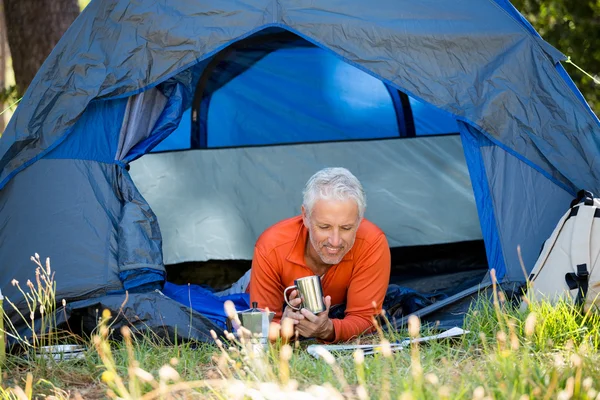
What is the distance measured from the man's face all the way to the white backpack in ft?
2.22

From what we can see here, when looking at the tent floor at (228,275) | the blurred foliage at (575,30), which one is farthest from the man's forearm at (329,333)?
the blurred foliage at (575,30)

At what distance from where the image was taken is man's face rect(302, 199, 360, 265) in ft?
9.34

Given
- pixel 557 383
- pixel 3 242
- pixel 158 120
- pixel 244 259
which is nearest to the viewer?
pixel 557 383

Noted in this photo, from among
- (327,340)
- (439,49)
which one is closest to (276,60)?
(439,49)

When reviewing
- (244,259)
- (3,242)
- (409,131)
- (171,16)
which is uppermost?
(171,16)

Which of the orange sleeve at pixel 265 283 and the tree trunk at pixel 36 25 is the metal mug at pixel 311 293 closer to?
the orange sleeve at pixel 265 283

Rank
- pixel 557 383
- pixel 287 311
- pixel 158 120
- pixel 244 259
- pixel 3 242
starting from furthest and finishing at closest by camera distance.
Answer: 1. pixel 244 259
2. pixel 158 120
3. pixel 3 242
4. pixel 287 311
5. pixel 557 383

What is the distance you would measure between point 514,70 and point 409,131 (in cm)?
132

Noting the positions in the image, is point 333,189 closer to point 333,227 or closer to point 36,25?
point 333,227

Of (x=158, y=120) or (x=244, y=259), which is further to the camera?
(x=244, y=259)

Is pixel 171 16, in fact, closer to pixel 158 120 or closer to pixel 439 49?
pixel 158 120

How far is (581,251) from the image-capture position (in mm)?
3025

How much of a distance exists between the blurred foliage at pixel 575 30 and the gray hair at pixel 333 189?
182 inches

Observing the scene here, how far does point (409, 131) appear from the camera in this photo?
473cm
